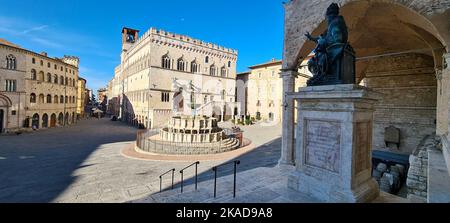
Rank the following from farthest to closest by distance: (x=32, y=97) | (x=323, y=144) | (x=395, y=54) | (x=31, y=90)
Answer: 1. (x=32, y=97)
2. (x=31, y=90)
3. (x=395, y=54)
4. (x=323, y=144)

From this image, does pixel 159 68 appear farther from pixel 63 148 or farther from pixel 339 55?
pixel 339 55

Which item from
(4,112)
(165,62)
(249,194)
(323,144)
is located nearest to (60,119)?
(4,112)

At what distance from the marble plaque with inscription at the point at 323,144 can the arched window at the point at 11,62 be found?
112 feet

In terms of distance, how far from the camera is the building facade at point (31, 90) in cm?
2316

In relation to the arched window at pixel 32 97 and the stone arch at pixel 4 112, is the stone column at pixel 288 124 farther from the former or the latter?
the arched window at pixel 32 97

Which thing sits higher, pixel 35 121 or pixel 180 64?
pixel 180 64

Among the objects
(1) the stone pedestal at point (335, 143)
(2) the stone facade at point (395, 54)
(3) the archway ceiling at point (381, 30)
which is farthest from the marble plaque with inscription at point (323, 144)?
(3) the archway ceiling at point (381, 30)

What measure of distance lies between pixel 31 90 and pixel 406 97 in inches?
1552

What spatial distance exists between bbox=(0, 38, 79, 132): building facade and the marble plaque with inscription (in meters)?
33.4

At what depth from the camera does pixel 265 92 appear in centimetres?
3994

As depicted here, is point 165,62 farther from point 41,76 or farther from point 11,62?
point 11,62

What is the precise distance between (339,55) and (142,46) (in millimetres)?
34493

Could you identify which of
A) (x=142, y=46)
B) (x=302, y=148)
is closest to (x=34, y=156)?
(x=302, y=148)

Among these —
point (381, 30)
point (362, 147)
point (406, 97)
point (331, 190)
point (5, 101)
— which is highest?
point (381, 30)
